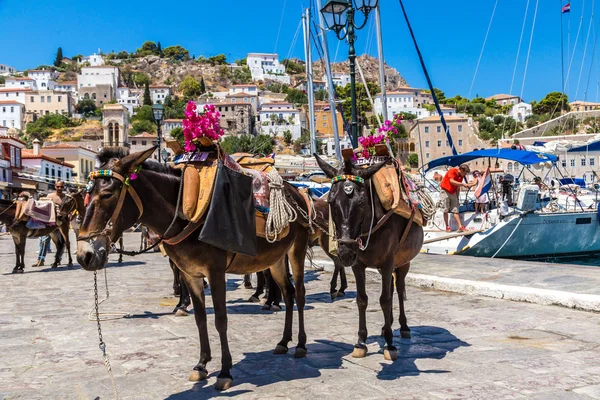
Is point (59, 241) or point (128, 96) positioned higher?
point (128, 96)

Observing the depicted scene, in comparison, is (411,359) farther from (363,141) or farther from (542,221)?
(542,221)

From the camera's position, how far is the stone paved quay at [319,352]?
477 centimetres

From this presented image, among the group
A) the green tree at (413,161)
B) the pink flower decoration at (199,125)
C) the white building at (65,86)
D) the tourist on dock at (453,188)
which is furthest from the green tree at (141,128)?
the pink flower decoration at (199,125)

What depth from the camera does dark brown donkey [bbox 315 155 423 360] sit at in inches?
208

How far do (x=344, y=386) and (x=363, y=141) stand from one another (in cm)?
282

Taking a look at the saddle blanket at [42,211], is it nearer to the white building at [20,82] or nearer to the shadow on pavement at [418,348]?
the shadow on pavement at [418,348]

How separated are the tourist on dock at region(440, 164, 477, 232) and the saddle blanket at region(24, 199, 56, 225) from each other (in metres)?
10.8

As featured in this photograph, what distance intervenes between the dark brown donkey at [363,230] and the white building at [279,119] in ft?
451

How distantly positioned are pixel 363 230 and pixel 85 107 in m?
178

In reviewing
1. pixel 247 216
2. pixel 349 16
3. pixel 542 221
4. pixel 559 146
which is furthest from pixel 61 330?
pixel 559 146

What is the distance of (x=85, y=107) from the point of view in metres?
170

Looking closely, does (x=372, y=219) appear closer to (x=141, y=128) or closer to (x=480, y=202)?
(x=480, y=202)

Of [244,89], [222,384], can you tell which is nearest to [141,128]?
[244,89]

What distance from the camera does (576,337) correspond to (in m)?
6.37
